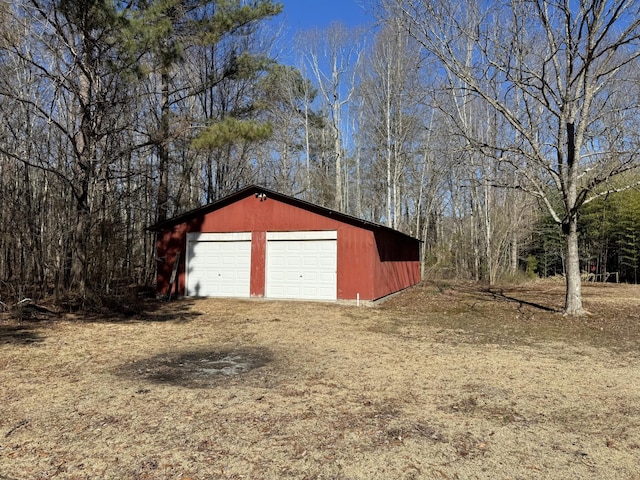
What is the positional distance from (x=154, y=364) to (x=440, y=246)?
72.3 ft

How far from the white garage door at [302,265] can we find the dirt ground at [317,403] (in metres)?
4.42

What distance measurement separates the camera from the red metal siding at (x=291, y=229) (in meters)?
13.1

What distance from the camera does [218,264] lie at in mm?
14414

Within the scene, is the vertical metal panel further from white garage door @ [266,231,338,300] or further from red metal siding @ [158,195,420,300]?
white garage door @ [266,231,338,300]

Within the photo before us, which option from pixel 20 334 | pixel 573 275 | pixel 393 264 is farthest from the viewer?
pixel 393 264

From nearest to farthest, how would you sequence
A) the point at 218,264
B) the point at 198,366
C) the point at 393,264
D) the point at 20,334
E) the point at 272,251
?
the point at 198,366 < the point at 20,334 < the point at 272,251 < the point at 218,264 < the point at 393,264

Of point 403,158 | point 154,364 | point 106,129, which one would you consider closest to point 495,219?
A: point 403,158

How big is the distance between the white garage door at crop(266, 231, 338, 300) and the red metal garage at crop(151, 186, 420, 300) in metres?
0.03

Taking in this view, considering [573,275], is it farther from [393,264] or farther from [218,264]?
[218,264]

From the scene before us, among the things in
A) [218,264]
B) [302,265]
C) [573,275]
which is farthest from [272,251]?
[573,275]

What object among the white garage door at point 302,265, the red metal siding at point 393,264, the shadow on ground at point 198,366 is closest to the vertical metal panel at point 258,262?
the white garage door at point 302,265

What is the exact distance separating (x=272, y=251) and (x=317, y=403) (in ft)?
31.9

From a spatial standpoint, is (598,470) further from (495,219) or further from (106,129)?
(495,219)

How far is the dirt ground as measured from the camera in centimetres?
309
